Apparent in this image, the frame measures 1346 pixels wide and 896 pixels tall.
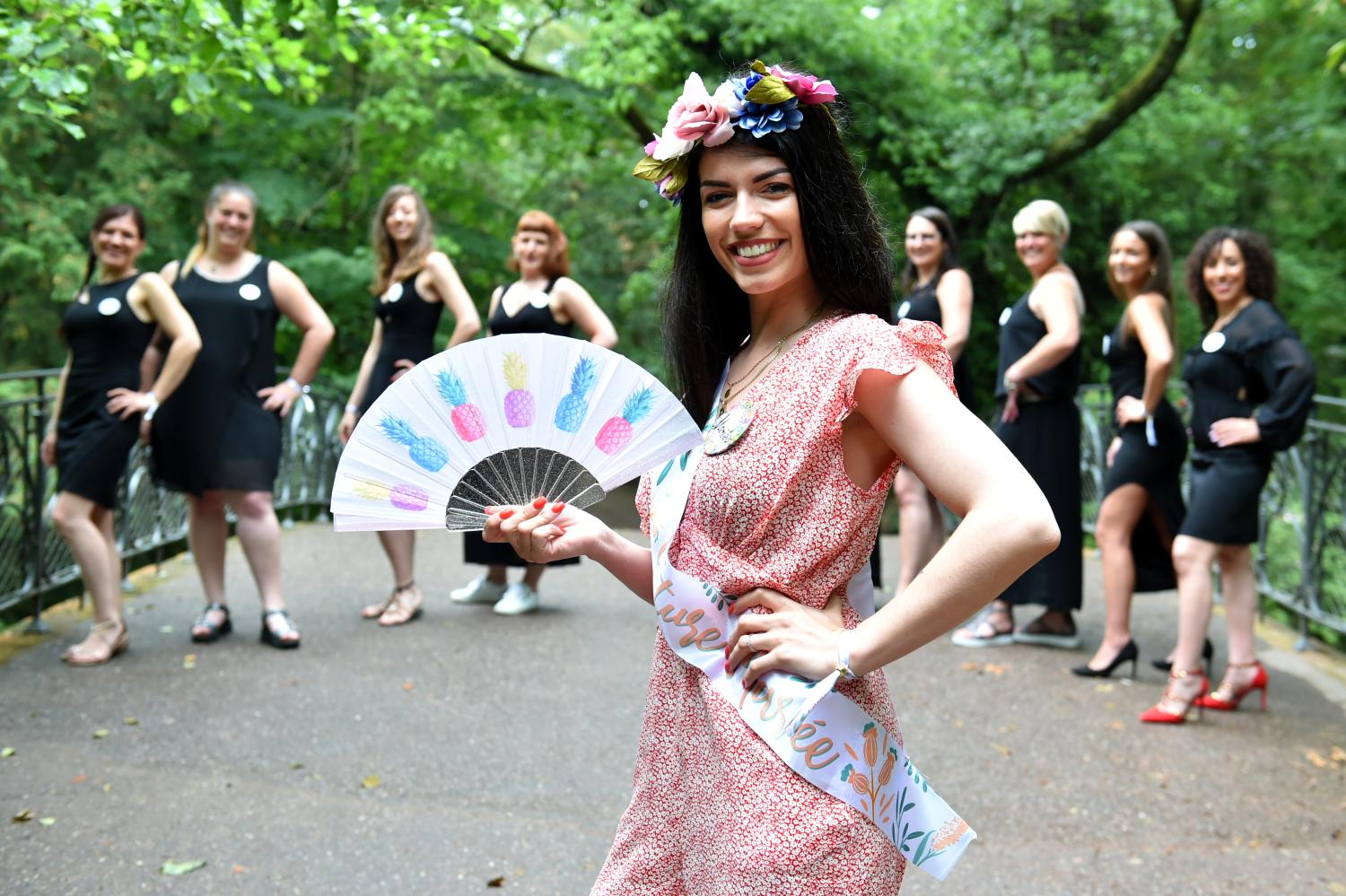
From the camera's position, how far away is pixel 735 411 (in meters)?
1.83

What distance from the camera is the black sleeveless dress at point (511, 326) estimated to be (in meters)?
6.47

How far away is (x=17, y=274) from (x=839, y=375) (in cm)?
1454

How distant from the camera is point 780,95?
5.96 feet

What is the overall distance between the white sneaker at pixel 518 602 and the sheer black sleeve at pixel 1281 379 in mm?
3888

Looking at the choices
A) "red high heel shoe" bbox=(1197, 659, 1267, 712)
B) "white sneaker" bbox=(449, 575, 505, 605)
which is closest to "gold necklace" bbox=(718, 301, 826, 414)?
"red high heel shoe" bbox=(1197, 659, 1267, 712)

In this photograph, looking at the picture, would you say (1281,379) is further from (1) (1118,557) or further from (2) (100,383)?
(2) (100,383)

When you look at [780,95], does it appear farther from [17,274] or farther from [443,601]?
[17,274]

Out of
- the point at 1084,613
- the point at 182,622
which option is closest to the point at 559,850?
the point at 182,622

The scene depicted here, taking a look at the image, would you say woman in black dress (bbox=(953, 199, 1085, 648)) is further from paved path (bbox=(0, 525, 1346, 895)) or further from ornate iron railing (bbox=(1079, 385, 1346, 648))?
ornate iron railing (bbox=(1079, 385, 1346, 648))

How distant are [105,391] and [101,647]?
1.20m

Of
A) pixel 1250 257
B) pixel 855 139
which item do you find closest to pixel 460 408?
pixel 1250 257

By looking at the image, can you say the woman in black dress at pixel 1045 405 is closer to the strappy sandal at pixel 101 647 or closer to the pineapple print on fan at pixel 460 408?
the strappy sandal at pixel 101 647

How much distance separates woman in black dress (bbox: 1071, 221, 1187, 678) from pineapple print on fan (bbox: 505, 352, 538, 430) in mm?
4313

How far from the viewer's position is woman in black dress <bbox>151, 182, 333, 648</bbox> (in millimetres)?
5898
